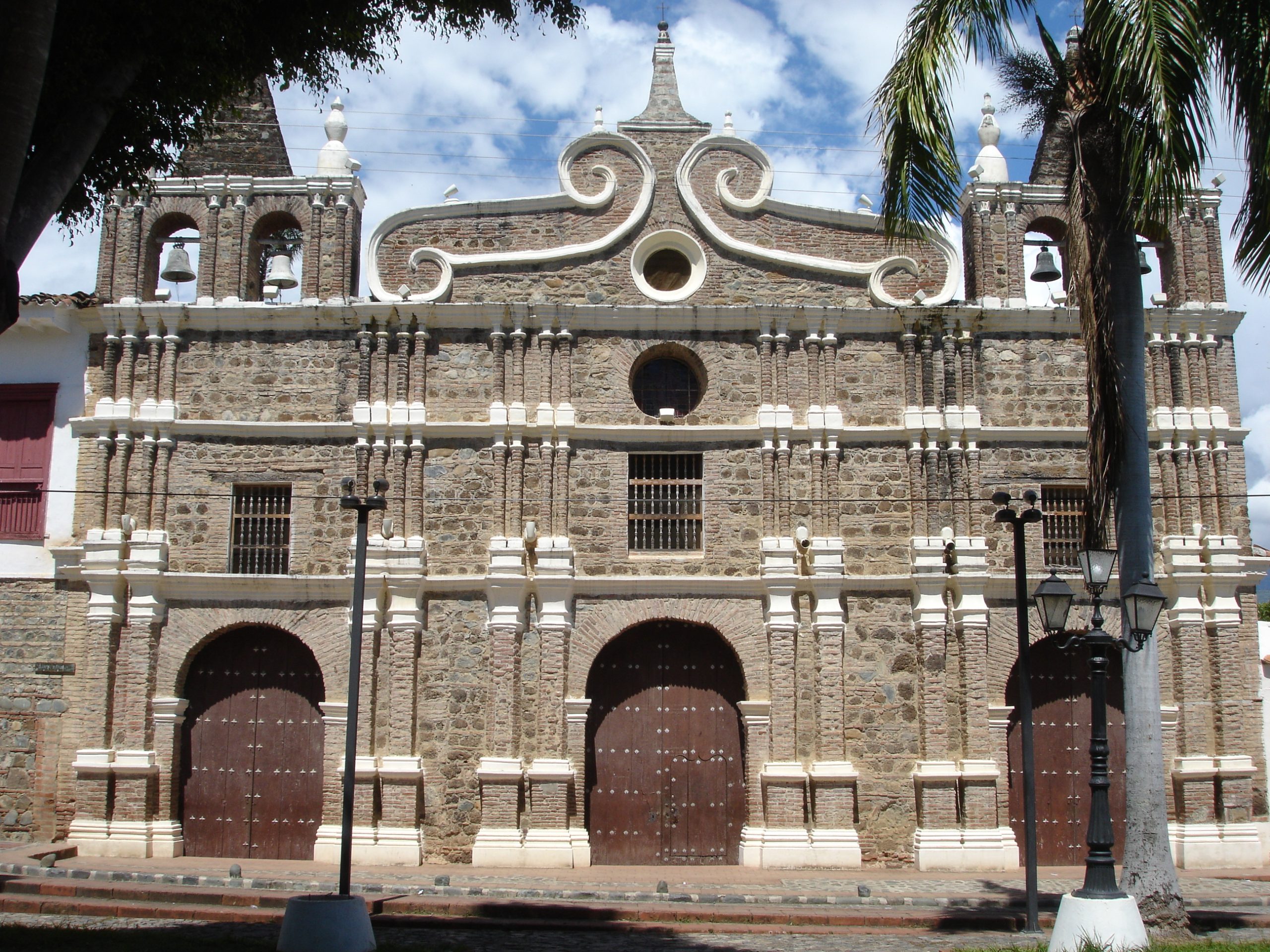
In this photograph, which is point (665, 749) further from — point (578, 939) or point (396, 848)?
point (578, 939)

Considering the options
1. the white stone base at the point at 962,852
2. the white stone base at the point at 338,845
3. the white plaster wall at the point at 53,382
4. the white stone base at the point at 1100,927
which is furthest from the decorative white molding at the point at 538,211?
the white stone base at the point at 1100,927

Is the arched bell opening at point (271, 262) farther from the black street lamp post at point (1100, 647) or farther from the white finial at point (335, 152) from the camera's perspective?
the black street lamp post at point (1100, 647)

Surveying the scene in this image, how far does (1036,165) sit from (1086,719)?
31.2 feet

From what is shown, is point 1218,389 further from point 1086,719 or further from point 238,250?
point 238,250

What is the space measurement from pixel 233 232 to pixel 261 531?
4.78 meters

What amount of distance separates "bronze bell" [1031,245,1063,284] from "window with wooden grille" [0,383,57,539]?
15.3 meters

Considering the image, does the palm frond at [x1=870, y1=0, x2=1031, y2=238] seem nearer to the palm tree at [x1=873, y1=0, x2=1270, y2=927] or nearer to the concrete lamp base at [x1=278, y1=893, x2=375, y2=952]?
the palm tree at [x1=873, y1=0, x2=1270, y2=927]

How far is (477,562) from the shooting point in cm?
1881

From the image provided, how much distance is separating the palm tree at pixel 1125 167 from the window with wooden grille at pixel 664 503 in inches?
265

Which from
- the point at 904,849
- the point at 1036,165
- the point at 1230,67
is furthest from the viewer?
the point at 1036,165

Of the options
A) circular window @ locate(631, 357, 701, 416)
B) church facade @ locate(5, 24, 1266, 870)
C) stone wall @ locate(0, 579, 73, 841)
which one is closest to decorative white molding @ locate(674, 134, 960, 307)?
church facade @ locate(5, 24, 1266, 870)

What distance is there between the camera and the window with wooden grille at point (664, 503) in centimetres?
1909

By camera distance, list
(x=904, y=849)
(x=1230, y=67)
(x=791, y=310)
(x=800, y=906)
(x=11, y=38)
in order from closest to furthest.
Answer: (x=11, y=38), (x=1230, y=67), (x=800, y=906), (x=904, y=849), (x=791, y=310)

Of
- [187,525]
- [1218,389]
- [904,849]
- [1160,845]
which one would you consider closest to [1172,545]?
[1218,389]
